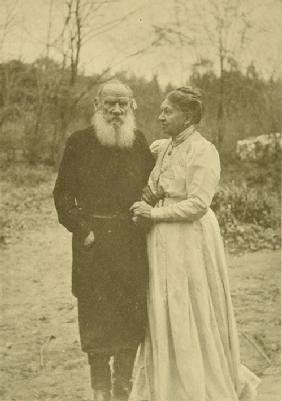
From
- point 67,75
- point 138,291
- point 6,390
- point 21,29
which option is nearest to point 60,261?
point 138,291

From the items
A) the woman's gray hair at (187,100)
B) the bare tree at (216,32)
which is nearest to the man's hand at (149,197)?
the woman's gray hair at (187,100)

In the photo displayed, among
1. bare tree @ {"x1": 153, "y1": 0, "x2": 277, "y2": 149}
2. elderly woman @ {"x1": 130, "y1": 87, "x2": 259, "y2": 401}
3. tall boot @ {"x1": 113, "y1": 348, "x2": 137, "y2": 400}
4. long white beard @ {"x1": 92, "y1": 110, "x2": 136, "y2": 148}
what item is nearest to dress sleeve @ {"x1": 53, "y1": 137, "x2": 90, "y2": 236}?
long white beard @ {"x1": 92, "y1": 110, "x2": 136, "y2": 148}

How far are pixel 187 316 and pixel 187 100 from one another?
37.0 inches

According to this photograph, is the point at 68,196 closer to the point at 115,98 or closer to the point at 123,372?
the point at 115,98

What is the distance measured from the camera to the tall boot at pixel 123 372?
10.0 ft

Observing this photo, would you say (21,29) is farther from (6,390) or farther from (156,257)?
(6,390)

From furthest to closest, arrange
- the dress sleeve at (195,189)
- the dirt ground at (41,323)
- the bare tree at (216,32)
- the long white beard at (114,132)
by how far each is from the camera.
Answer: the bare tree at (216,32) → the dirt ground at (41,323) → the long white beard at (114,132) → the dress sleeve at (195,189)

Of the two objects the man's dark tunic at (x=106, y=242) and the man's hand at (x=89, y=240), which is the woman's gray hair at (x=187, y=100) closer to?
the man's dark tunic at (x=106, y=242)

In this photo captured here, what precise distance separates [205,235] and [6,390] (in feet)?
3.80

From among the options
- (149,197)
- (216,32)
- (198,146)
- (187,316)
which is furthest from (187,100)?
(187,316)

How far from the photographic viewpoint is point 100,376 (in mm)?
3064

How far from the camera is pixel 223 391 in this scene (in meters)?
3.00

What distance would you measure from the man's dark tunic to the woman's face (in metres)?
0.20

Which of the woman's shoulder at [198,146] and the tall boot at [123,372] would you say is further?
the tall boot at [123,372]
